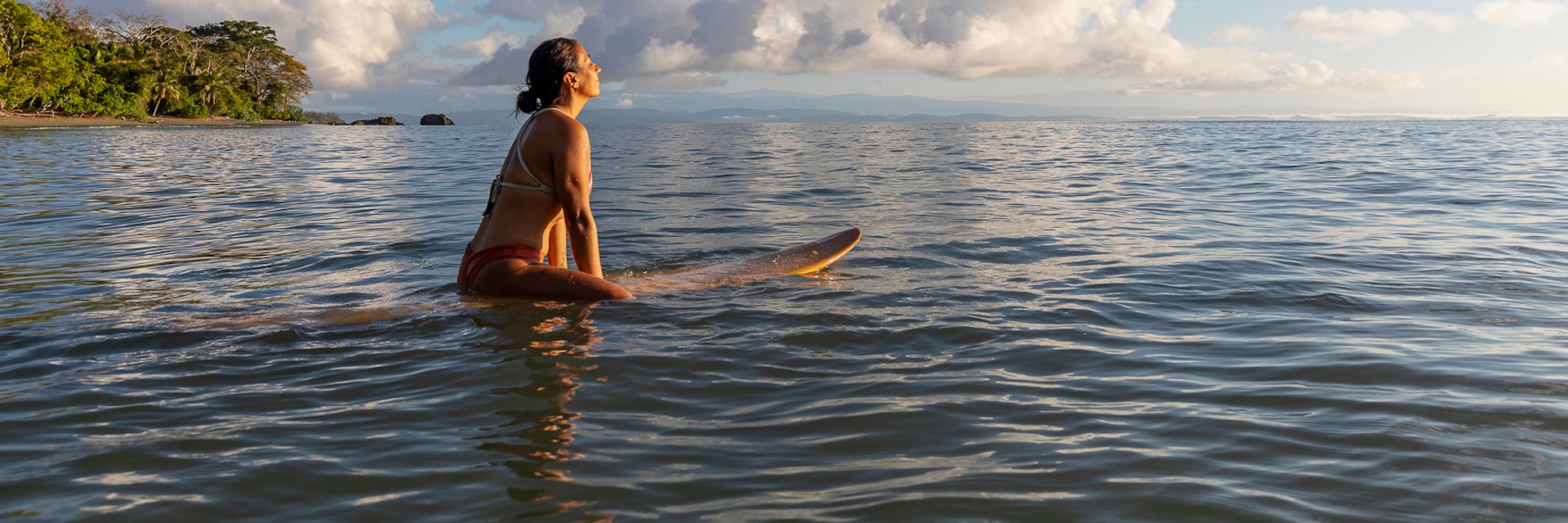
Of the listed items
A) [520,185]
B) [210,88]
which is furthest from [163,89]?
[520,185]

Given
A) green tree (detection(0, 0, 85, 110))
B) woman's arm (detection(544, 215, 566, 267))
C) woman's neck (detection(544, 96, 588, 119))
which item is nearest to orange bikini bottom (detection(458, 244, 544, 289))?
woman's arm (detection(544, 215, 566, 267))

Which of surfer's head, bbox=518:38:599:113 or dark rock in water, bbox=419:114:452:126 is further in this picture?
dark rock in water, bbox=419:114:452:126

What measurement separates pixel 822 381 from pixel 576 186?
7.52 ft

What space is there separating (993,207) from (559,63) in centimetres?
753

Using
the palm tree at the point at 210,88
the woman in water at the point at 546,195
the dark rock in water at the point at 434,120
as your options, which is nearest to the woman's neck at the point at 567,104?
the woman in water at the point at 546,195

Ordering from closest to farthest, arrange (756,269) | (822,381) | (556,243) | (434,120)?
(822,381), (556,243), (756,269), (434,120)

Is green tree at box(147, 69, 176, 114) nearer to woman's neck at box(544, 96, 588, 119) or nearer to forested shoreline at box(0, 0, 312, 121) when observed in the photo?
forested shoreline at box(0, 0, 312, 121)

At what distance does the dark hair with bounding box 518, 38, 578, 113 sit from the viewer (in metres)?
5.56

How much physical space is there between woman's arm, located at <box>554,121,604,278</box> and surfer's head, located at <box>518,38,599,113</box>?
0.90ft

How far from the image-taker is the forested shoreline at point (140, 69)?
167ft

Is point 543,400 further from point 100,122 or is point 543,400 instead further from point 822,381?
point 100,122

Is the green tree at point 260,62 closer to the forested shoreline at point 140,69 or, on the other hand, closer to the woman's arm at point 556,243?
the forested shoreline at point 140,69

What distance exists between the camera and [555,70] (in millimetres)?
5543

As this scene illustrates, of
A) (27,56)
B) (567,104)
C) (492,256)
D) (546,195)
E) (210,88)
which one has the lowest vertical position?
(492,256)
